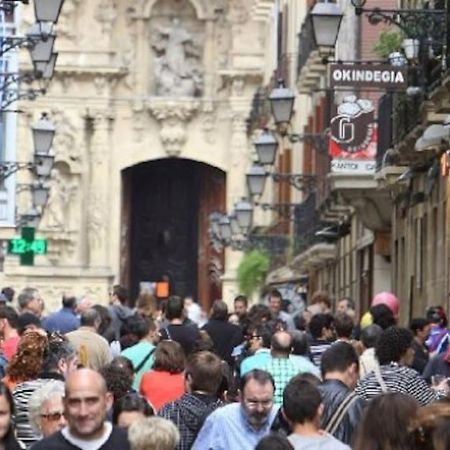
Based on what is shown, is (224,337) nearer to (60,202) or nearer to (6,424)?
(6,424)

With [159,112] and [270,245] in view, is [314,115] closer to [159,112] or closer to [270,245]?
[270,245]

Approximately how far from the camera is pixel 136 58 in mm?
68812

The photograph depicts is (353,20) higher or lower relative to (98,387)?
higher

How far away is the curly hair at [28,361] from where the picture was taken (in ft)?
47.8

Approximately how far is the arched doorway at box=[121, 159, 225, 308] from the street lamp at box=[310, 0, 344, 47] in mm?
46817

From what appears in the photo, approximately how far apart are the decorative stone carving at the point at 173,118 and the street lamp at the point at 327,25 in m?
43.1

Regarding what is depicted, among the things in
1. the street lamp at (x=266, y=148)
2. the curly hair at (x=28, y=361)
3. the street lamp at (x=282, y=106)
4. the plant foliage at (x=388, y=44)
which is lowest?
the curly hair at (x=28, y=361)

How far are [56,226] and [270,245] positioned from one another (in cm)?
1106

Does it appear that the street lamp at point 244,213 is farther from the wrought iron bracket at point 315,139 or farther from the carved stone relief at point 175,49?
the wrought iron bracket at point 315,139

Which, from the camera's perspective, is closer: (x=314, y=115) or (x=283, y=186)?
(x=314, y=115)

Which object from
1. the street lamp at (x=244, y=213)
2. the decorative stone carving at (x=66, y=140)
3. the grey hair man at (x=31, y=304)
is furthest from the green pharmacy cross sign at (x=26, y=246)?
the grey hair man at (x=31, y=304)

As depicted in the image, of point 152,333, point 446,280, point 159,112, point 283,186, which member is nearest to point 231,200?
point 159,112

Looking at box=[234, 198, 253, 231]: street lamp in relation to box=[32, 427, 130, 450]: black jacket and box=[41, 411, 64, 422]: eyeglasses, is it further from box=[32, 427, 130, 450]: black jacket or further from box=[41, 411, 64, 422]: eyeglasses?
box=[32, 427, 130, 450]: black jacket

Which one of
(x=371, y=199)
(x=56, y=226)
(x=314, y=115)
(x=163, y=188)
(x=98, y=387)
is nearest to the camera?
(x=98, y=387)
